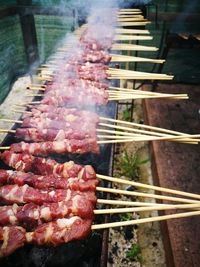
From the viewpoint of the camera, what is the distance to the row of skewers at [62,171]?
2.33m

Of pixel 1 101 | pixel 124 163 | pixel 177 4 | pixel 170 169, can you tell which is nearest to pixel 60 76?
pixel 124 163

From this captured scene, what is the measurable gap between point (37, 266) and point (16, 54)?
8380mm

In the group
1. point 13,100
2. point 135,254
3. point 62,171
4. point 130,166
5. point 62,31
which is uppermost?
point 62,31

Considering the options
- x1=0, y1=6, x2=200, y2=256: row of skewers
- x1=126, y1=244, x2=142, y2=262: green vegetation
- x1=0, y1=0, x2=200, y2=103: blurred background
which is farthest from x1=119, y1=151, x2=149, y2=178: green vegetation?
x1=0, y1=0, x2=200, y2=103: blurred background

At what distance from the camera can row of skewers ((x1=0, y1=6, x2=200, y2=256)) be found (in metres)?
2.33

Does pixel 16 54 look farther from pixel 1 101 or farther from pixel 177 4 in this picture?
pixel 177 4

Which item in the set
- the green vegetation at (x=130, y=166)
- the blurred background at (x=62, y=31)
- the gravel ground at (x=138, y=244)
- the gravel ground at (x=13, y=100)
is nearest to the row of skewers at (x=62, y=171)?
the gravel ground at (x=138, y=244)

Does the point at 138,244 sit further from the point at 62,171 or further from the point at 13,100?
the point at 13,100

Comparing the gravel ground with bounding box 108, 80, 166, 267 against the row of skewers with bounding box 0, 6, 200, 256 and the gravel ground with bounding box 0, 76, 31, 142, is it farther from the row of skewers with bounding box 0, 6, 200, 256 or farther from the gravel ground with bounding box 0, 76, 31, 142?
the gravel ground with bounding box 0, 76, 31, 142

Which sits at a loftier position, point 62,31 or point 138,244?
point 62,31

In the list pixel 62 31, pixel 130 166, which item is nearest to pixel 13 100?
pixel 62 31

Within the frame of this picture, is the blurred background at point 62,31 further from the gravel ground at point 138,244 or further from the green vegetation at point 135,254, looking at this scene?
the green vegetation at point 135,254

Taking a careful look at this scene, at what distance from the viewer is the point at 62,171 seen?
2.92 metres

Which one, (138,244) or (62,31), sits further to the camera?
(62,31)
